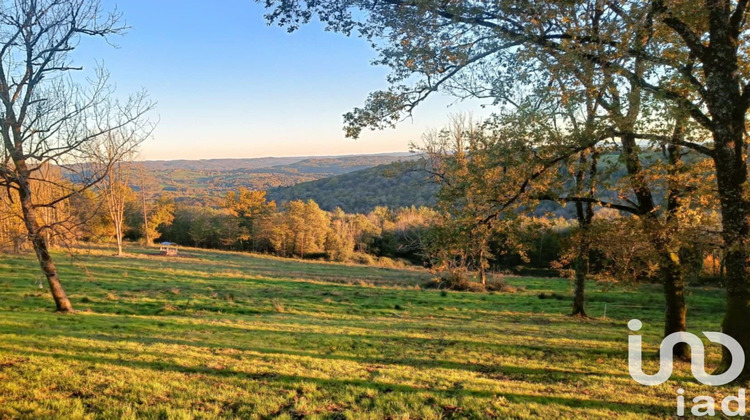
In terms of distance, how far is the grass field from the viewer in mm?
6207

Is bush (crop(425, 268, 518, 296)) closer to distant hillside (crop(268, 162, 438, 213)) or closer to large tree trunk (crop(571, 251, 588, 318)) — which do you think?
large tree trunk (crop(571, 251, 588, 318))

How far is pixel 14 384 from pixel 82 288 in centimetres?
1593

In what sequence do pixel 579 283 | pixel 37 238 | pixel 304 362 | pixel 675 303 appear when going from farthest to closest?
pixel 579 283, pixel 37 238, pixel 675 303, pixel 304 362

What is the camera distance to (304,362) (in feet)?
29.0

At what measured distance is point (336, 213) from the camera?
287 ft

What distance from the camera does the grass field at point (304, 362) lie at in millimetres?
6207

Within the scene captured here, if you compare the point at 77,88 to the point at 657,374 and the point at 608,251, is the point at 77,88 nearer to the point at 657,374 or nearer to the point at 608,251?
the point at 608,251

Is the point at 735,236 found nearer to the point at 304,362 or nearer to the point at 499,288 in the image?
the point at 304,362

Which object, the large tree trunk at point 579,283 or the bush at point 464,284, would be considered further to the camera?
the bush at point 464,284

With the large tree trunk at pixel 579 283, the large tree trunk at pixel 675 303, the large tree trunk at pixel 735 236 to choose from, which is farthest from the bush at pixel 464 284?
the large tree trunk at pixel 735 236

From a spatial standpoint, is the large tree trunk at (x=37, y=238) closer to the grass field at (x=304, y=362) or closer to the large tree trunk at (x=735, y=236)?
the grass field at (x=304, y=362)

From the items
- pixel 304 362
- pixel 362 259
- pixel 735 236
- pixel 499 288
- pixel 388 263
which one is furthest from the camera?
pixel 362 259

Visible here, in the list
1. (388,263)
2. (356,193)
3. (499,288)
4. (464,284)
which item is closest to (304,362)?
(464,284)

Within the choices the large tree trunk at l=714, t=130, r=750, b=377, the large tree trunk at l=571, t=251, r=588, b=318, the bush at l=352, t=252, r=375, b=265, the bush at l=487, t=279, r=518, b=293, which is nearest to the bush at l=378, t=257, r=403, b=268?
the bush at l=352, t=252, r=375, b=265
